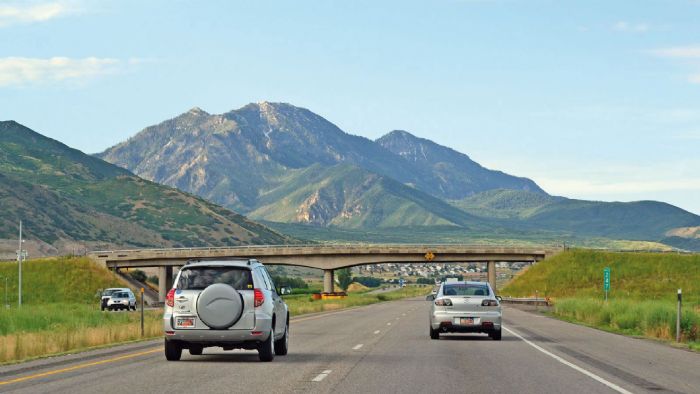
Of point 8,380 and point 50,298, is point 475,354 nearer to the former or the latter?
point 8,380

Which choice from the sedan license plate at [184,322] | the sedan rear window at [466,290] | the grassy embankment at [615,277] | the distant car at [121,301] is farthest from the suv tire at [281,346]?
the grassy embankment at [615,277]

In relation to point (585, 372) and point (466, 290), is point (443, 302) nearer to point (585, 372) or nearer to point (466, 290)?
point (466, 290)

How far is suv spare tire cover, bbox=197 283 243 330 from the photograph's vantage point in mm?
20875

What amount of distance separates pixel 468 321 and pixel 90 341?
35.3 ft

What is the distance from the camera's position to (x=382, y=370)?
19453 mm

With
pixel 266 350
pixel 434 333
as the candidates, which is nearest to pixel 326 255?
pixel 434 333

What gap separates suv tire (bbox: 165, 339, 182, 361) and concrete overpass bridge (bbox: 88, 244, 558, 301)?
3900 inches

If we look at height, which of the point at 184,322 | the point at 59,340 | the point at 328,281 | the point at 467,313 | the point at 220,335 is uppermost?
the point at 184,322

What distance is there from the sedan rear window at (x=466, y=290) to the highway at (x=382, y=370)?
6.14 ft

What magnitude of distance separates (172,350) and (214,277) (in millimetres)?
1800

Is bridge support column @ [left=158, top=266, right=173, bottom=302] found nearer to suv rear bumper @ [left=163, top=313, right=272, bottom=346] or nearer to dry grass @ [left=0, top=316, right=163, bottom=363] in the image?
dry grass @ [left=0, top=316, right=163, bottom=363]

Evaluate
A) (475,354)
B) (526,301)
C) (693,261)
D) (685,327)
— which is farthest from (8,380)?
(693,261)

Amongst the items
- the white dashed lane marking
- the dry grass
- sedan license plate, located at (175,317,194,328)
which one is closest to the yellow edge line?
sedan license plate, located at (175,317,194,328)

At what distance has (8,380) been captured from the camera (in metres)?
17.5
